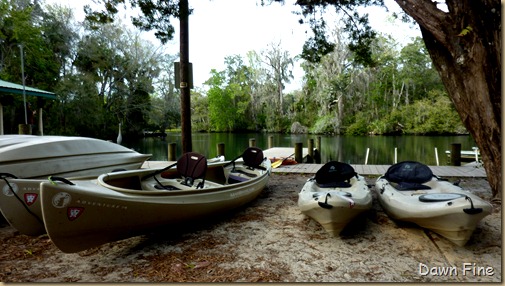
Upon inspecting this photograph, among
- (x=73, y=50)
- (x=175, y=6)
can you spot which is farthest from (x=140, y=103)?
(x=175, y=6)

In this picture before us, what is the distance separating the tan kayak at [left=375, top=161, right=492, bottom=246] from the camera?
8.76ft

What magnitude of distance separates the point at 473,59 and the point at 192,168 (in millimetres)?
3838

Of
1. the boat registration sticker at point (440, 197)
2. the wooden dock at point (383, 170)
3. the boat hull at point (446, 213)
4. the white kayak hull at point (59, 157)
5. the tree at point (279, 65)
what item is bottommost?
the wooden dock at point (383, 170)

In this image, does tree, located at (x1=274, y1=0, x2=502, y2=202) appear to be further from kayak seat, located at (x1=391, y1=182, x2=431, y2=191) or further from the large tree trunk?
kayak seat, located at (x1=391, y1=182, x2=431, y2=191)

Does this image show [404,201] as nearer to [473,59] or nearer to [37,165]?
[473,59]

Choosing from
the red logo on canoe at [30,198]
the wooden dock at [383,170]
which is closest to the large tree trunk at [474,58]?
the wooden dock at [383,170]

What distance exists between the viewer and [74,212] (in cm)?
246

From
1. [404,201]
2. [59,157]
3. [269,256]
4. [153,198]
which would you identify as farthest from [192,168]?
[404,201]

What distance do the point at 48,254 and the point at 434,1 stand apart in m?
5.43

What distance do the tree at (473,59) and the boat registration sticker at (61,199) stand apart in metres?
4.43

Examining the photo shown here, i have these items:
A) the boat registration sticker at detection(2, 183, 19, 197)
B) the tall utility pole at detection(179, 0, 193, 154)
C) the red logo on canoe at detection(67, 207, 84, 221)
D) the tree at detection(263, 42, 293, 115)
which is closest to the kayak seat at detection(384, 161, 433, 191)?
the red logo on canoe at detection(67, 207, 84, 221)

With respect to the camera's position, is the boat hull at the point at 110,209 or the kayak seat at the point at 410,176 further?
the kayak seat at the point at 410,176

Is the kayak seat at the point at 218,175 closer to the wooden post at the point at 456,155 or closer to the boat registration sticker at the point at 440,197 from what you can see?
the boat registration sticker at the point at 440,197

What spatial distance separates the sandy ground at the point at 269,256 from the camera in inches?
98.9
